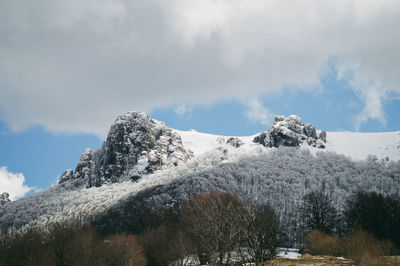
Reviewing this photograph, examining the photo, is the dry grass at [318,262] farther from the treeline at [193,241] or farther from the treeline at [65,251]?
the treeline at [65,251]

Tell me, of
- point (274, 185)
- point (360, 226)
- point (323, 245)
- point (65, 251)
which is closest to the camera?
point (65, 251)

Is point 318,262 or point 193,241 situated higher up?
point 193,241

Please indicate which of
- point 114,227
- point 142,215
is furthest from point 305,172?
point 142,215

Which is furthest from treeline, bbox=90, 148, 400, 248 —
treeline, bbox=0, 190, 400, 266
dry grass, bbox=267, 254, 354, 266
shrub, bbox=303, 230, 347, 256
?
dry grass, bbox=267, 254, 354, 266

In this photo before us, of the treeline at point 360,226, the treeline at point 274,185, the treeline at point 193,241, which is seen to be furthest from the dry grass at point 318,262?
the treeline at point 274,185

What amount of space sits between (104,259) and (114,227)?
301 feet

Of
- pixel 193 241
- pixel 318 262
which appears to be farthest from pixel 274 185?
pixel 318 262

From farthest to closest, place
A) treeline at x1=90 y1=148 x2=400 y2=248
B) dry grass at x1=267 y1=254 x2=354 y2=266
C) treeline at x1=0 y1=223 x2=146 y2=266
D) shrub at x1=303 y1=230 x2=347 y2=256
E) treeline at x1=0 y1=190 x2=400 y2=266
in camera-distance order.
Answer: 1. treeline at x1=90 y1=148 x2=400 y2=248
2. shrub at x1=303 y1=230 x2=347 y2=256
3. treeline at x1=0 y1=223 x2=146 y2=266
4. treeline at x1=0 y1=190 x2=400 y2=266
5. dry grass at x1=267 y1=254 x2=354 y2=266

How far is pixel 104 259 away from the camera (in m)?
45.8

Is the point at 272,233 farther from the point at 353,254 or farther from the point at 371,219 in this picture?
the point at 371,219

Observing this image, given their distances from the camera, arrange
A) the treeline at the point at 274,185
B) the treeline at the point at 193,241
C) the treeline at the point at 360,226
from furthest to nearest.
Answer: the treeline at the point at 274,185, the treeline at the point at 360,226, the treeline at the point at 193,241

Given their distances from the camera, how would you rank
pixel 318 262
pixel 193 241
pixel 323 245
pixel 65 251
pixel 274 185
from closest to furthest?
pixel 318 262
pixel 193 241
pixel 65 251
pixel 323 245
pixel 274 185

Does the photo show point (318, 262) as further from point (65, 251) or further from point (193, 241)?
point (65, 251)

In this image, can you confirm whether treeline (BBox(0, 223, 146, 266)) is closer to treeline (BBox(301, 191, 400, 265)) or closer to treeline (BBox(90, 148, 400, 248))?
treeline (BBox(301, 191, 400, 265))
